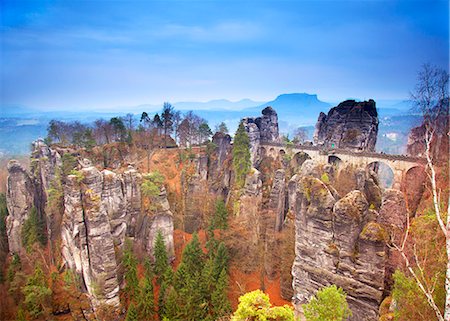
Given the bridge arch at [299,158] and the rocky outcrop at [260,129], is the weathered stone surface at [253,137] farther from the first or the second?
the bridge arch at [299,158]

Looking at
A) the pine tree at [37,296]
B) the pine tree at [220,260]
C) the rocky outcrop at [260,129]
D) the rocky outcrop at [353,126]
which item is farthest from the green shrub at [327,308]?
the rocky outcrop at [260,129]

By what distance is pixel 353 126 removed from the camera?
39625mm

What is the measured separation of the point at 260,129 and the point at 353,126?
14797 mm

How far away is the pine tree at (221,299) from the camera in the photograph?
24.6 m

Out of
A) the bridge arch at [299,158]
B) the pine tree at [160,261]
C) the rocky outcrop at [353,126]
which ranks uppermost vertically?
the rocky outcrop at [353,126]

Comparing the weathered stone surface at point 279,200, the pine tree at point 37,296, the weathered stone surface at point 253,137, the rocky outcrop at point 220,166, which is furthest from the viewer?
the weathered stone surface at point 253,137

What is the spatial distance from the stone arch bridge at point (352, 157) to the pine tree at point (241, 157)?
8819 mm

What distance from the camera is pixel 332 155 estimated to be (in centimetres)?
4031

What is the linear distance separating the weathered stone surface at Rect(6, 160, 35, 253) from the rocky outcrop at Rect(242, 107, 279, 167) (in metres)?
30.4

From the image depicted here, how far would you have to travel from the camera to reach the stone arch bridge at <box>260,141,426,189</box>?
106 ft

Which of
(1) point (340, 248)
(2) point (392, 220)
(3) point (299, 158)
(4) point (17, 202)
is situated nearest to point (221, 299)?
(1) point (340, 248)

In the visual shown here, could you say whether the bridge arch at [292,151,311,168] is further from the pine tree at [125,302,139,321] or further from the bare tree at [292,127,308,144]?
the pine tree at [125,302,139,321]

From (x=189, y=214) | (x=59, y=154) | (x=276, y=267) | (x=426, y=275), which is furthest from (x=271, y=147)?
(x=426, y=275)

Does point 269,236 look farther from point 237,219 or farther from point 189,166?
point 189,166
